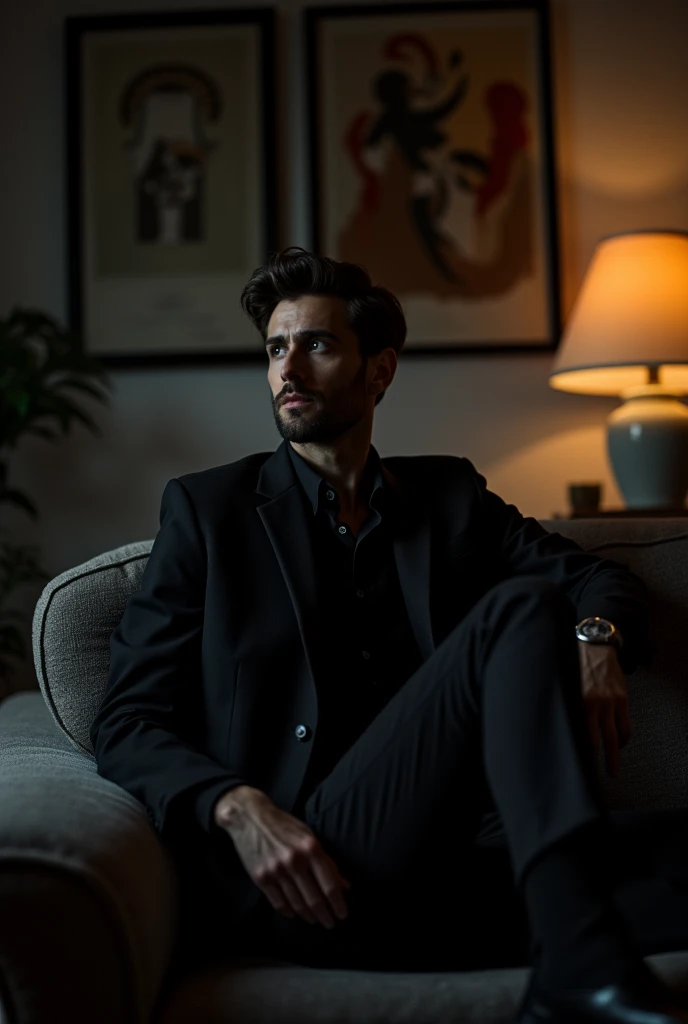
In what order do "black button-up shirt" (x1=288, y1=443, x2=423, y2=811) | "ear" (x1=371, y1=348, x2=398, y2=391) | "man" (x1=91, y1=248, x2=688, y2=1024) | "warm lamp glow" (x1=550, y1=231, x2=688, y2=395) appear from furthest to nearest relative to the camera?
"warm lamp glow" (x1=550, y1=231, x2=688, y2=395)
"ear" (x1=371, y1=348, x2=398, y2=391)
"black button-up shirt" (x1=288, y1=443, x2=423, y2=811)
"man" (x1=91, y1=248, x2=688, y2=1024)

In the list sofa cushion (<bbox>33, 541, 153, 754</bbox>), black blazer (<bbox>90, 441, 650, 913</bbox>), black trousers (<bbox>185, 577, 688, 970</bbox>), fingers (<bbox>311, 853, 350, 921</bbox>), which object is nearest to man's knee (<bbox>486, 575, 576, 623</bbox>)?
black trousers (<bbox>185, 577, 688, 970</bbox>)

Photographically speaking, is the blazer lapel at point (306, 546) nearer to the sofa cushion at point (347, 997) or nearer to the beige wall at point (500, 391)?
the sofa cushion at point (347, 997)

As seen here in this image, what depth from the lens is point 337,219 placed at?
283cm

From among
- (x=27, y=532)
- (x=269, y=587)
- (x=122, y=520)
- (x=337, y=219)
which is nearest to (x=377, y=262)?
(x=337, y=219)

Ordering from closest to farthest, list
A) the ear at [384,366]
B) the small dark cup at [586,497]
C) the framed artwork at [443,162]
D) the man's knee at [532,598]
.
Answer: the man's knee at [532,598] < the ear at [384,366] < the small dark cup at [586,497] < the framed artwork at [443,162]

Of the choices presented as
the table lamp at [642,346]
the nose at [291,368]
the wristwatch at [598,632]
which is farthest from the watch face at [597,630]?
the table lamp at [642,346]

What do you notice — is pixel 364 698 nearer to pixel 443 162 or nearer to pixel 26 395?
pixel 26 395

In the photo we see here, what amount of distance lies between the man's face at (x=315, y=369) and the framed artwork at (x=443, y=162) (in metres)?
1.20

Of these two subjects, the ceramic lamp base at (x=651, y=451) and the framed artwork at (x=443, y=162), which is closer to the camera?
the ceramic lamp base at (x=651, y=451)

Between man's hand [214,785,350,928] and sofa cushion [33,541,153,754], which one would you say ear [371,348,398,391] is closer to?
sofa cushion [33,541,153,754]

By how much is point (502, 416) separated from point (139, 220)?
3.66 ft

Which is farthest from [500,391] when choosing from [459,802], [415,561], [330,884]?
[330,884]

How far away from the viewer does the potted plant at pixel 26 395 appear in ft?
8.08

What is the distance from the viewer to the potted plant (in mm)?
2463
